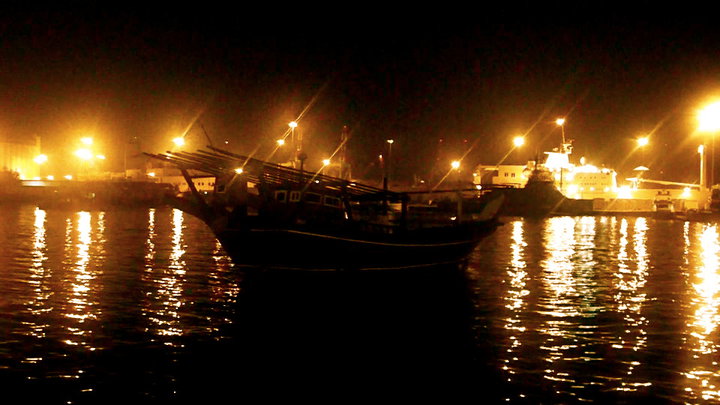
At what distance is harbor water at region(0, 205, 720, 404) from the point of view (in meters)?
9.73

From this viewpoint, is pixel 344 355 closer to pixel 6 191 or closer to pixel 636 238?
pixel 636 238

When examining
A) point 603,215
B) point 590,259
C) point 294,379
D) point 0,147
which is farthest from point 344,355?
point 0,147

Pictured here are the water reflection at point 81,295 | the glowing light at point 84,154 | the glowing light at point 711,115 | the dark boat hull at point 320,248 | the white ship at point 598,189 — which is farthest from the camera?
the glowing light at point 84,154

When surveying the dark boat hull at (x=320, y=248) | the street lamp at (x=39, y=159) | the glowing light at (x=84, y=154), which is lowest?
the dark boat hull at (x=320, y=248)

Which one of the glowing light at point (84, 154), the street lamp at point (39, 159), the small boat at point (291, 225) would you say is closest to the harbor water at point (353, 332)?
the small boat at point (291, 225)

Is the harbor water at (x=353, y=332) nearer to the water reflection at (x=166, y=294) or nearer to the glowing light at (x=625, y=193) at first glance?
the water reflection at (x=166, y=294)

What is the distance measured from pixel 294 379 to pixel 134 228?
30.8m

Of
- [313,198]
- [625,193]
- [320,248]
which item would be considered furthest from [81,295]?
[625,193]

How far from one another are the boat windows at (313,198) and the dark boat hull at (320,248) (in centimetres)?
191

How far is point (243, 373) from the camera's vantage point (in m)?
10.3

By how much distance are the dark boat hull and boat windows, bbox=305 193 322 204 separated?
1910 millimetres

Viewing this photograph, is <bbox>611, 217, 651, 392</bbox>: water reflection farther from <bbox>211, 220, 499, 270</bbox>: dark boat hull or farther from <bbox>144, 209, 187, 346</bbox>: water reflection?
<bbox>144, 209, 187, 346</bbox>: water reflection

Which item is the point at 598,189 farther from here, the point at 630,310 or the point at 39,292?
the point at 39,292

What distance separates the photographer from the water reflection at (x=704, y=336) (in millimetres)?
9922
